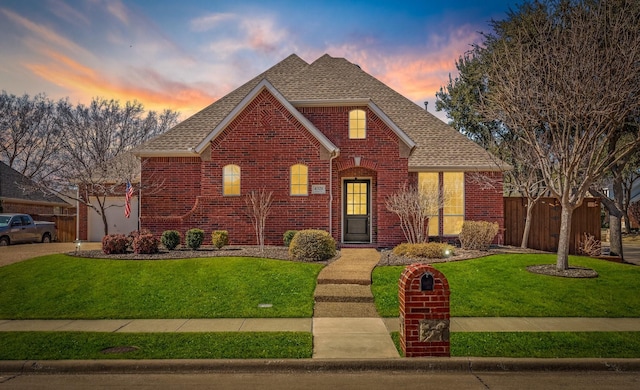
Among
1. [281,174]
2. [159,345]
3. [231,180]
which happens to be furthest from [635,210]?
[159,345]

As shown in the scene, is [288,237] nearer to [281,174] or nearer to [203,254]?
[281,174]

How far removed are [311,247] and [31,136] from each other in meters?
38.3

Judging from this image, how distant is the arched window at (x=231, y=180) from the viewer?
60.2 feet

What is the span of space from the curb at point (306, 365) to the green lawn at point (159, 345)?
20 centimetres

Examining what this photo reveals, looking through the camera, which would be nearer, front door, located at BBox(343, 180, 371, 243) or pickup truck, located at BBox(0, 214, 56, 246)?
front door, located at BBox(343, 180, 371, 243)

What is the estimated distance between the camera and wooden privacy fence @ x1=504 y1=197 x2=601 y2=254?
19.2 metres

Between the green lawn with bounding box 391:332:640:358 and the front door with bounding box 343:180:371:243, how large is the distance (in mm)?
11184

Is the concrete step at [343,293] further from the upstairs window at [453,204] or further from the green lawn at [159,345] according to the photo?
the upstairs window at [453,204]

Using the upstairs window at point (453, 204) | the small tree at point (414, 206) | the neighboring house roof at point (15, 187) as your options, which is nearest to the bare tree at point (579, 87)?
the small tree at point (414, 206)

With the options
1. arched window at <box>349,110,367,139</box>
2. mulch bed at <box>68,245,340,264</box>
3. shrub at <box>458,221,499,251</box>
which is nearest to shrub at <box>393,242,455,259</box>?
shrub at <box>458,221,499,251</box>

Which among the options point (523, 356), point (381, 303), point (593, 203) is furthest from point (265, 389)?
point (593, 203)

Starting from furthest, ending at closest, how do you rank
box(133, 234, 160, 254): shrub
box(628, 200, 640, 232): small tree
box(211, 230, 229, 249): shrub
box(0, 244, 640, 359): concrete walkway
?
box(628, 200, 640, 232): small tree → box(211, 230, 229, 249): shrub → box(133, 234, 160, 254): shrub → box(0, 244, 640, 359): concrete walkway

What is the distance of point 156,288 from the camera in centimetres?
1162

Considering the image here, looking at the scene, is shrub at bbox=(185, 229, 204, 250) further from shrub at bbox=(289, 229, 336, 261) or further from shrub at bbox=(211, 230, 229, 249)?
shrub at bbox=(289, 229, 336, 261)
